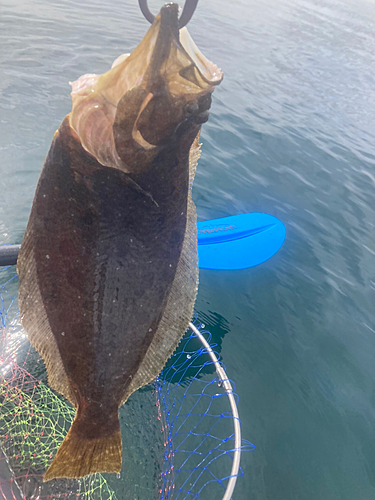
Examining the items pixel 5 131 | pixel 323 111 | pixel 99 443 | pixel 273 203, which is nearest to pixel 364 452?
pixel 99 443

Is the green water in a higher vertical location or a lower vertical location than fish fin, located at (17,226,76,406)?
lower

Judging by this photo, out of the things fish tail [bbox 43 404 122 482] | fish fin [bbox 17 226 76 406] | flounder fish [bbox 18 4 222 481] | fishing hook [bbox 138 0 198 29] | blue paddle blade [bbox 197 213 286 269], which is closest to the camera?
fishing hook [bbox 138 0 198 29]

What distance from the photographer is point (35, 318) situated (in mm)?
1972

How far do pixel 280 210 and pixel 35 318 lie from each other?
7252 mm

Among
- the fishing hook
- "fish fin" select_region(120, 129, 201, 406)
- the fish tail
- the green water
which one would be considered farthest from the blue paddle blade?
the fishing hook

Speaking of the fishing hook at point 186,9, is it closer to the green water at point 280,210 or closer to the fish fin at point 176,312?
the fish fin at point 176,312

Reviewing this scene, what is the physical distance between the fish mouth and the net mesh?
9.99ft

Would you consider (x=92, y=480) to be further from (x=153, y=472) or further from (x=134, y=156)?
(x=134, y=156)

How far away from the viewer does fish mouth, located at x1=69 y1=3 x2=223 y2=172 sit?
1.37 m

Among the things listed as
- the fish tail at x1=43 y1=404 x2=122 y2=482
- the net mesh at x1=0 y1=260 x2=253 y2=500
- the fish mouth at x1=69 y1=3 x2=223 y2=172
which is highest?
the fish mouth at x1=69 y1=3 x2=223 y2=172

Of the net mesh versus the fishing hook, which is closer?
the fishing hook

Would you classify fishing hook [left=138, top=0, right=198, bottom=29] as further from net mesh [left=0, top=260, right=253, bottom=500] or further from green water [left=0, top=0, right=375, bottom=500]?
green water [left=0, top=0, right=375, bottom=500]

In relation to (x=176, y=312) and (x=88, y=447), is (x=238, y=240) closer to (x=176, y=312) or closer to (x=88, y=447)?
(x=176, y=312)

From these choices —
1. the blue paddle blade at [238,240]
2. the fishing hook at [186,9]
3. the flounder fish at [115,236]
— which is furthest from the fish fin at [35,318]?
the blue paddle blade at [238,240]
